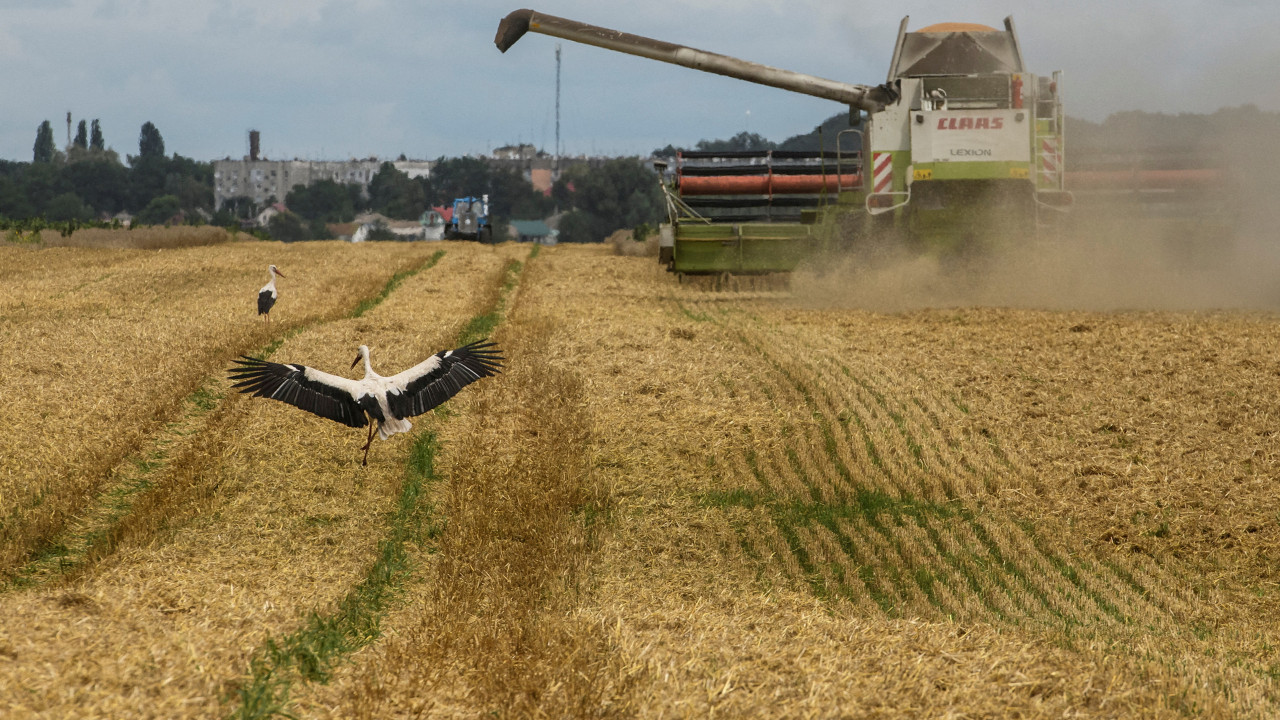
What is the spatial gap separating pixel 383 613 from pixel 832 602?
8.60 feet

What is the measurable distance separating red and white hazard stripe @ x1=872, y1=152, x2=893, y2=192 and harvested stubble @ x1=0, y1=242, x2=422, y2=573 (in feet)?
27.4

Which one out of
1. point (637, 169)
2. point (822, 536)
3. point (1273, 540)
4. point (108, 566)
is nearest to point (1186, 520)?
point (1273, 540)

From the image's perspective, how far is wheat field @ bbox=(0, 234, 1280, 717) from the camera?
5.02 m

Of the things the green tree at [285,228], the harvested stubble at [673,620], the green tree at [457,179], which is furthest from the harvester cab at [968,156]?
the green tree at [457,179]

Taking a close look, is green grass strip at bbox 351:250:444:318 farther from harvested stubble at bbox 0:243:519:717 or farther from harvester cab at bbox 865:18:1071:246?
harvester cab at bbox 865:18:1071:246

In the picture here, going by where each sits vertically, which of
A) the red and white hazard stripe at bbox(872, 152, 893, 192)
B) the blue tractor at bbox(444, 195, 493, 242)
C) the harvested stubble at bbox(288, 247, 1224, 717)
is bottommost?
the harvested stubble at bbox(288, 247, 1224, 717)

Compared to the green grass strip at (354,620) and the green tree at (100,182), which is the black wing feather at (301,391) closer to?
the green grass strip at (354,620)

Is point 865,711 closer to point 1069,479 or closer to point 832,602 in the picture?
point 832,602

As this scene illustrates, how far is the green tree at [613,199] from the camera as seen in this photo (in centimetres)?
8712

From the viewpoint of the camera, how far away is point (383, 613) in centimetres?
635

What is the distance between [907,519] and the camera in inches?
334

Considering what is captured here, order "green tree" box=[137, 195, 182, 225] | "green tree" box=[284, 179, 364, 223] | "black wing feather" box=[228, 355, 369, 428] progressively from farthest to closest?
"green tree" box=[284, 179, 364, 223] < "green tree" box=[137, 195, 182, 225] < "black wing feather" box=[228, 355, 369, 428]

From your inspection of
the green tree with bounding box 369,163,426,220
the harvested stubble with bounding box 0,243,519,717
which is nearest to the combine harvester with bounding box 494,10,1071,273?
the harvested stubble with bounding box 0,243,519,717

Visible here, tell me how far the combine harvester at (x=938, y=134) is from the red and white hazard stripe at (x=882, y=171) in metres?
0.02
